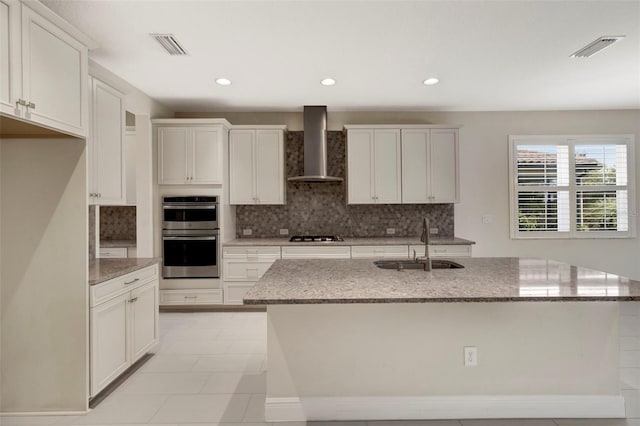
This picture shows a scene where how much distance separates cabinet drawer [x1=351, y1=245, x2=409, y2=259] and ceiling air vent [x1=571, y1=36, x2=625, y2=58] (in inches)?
97.6

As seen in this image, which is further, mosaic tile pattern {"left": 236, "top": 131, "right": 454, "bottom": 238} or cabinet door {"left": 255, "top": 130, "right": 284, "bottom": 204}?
mosaic tile pattern {"left": 236, "top": 131, "right": 454, "bottom": 238}

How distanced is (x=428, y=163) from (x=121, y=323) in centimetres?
377

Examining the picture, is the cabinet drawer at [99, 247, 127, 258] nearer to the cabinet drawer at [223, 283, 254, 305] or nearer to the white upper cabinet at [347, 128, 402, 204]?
the cabinet drawer at [223, 283, 254, 305]

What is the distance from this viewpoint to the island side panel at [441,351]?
84.4 inches

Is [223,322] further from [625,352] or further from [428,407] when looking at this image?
[625,352]

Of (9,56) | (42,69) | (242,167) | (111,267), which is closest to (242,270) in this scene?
(242,167)

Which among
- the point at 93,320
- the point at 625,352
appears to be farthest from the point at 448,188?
the point at 93,320

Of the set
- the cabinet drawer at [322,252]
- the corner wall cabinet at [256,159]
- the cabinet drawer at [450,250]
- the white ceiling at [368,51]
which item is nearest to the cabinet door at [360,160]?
the white ceiling at [368,51]

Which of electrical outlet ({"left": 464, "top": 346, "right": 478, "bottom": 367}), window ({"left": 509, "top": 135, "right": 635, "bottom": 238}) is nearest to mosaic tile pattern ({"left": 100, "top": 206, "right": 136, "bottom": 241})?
electrical outlet ({"left": 464, "top": 346, "right": 478, "bottom": 367})

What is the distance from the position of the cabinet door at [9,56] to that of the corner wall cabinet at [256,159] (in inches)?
117

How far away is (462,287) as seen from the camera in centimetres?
194

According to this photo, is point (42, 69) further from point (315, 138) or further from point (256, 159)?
point (315, 138)

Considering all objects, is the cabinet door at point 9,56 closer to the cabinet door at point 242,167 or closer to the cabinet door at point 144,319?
the cabinet door at point 144,319

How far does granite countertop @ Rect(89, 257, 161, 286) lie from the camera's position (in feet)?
8.02
